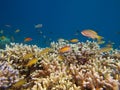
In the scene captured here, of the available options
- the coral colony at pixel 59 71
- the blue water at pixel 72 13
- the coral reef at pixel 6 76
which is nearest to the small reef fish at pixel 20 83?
the coral colony at pixel 59 71

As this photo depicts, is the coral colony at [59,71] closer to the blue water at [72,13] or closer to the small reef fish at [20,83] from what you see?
the small reef fish at [20,83]

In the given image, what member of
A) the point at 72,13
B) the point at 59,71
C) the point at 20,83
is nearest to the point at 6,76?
the point at 20,83

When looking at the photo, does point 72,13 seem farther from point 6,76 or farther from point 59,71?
point 6,76

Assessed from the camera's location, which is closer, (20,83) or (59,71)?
(20,83)

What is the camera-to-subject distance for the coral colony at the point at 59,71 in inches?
154

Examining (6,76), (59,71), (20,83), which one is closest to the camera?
(20,83)

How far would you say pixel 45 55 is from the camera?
5309 millimetres

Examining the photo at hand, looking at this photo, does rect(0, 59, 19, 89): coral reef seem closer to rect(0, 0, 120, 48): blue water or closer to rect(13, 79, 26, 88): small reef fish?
rect(13, 79, 26, 88): small reef fish

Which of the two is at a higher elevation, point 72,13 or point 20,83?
point 72,13

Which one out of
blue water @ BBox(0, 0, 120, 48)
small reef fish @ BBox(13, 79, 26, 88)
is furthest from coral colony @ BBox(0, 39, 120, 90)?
blue water @ BBox(0, 0, 120, 48)

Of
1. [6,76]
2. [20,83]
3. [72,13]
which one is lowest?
[20,83]

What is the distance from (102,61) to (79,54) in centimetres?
64

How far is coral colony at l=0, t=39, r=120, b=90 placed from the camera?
3.91 meters

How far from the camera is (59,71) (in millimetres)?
4473
